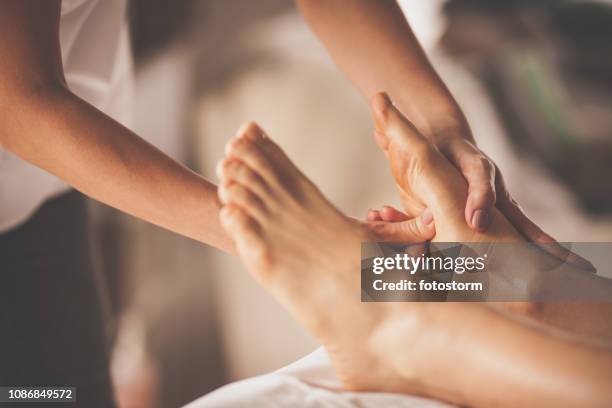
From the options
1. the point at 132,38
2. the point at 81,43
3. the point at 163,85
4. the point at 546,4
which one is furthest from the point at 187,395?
the point at 546,4

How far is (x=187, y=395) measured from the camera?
5.46 feet

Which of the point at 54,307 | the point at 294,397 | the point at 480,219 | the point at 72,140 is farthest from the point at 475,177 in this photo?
the point at 54,307

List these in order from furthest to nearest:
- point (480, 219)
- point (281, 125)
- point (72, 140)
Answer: point (281, 125) < point (480, 219) < point (72, 140)

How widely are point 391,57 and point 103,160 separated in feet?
1.29

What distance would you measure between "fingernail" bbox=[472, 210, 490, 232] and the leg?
1.68 ft

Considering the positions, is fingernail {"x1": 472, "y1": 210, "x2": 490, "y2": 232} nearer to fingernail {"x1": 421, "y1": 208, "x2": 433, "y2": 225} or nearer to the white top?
fingernail {"x1": 421, "y1": 208, "x2": 433, "y2": 225}

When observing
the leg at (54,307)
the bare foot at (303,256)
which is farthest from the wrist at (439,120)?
the leg at (54,307)

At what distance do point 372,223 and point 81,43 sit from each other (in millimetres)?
411

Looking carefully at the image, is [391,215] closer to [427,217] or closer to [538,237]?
[427,217]

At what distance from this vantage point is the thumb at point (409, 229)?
0.64m

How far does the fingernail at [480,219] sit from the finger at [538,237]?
74 millimetres

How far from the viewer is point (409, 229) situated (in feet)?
2.16

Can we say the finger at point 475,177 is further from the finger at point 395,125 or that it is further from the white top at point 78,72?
the white top at point 78,72

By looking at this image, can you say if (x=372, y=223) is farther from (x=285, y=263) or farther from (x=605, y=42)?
(x=605, y=42)
